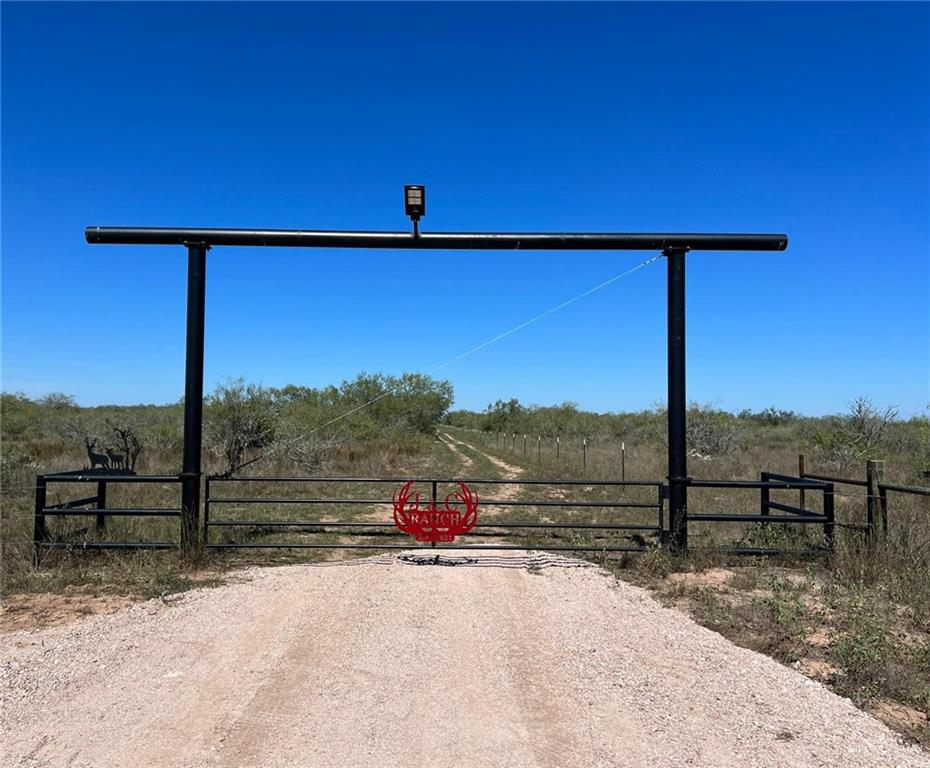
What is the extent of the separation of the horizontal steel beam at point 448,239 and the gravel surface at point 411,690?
4623 millimetres

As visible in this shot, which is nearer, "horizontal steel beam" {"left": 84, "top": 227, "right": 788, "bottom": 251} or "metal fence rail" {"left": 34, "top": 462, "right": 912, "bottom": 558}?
"metal fence rail" {"left": 34, "top": 462, "right": 912, "bottom": 558}

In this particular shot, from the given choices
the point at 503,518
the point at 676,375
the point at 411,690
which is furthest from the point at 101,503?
the point at 676,375

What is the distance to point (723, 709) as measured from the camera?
4.12 m

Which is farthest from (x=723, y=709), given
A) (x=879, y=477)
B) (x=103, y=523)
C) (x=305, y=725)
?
(x=103, y=523)

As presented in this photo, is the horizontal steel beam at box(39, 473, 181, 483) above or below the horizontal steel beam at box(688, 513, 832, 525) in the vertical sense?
above

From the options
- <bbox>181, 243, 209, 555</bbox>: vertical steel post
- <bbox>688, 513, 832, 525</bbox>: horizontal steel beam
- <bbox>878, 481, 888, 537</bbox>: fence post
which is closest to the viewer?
<bbox>688, 513, 832, 525</bbox>: horizontal steel beam

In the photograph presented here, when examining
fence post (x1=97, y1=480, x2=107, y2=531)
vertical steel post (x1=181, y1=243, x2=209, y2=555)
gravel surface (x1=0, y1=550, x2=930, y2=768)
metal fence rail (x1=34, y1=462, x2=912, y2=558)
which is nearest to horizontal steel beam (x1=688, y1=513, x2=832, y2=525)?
metal fence rail (x1=34, y1=462, x2=912, y2=558)

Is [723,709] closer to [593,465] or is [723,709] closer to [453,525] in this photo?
[453,525]

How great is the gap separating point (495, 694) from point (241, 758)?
173cm

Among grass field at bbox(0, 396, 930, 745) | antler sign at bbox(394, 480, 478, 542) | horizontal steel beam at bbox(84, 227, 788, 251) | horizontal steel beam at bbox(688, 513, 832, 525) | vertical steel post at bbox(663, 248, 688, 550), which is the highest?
horizontal steel beam at bbox(84, 227, 788, 251)

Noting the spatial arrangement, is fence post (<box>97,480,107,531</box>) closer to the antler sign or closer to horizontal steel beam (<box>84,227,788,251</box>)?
horizontal steel beam (<box>84,227,788,251</box>)

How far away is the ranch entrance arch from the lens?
8.23 meters

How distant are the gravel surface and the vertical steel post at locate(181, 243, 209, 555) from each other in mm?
1919

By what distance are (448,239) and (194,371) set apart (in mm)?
3898
